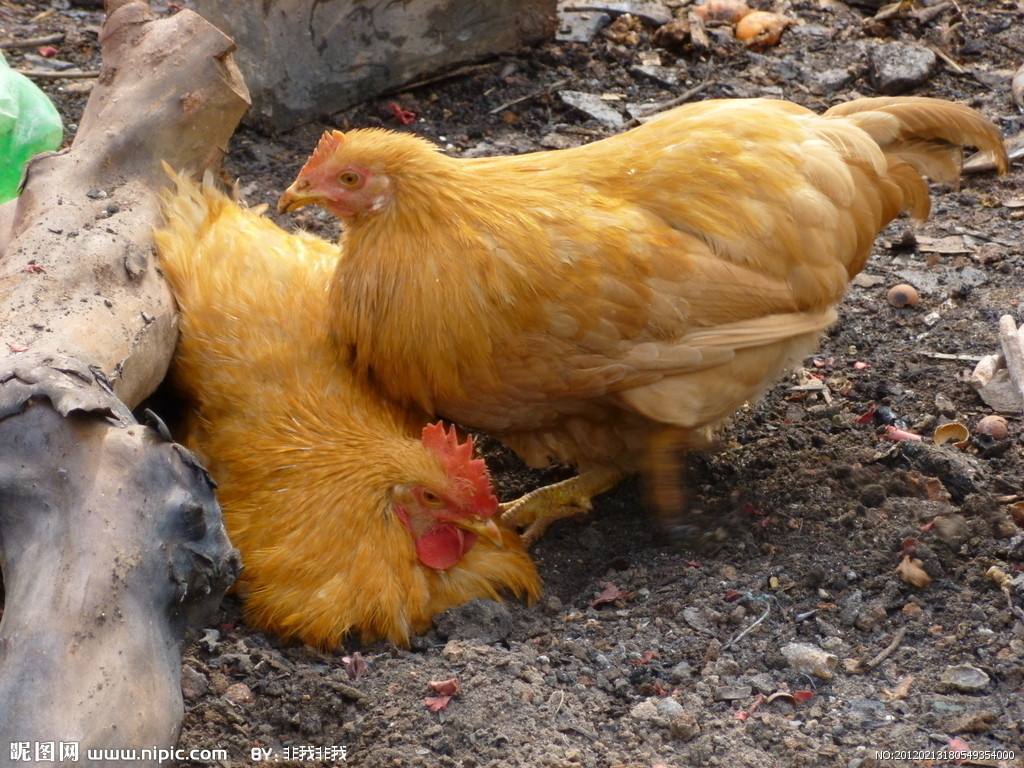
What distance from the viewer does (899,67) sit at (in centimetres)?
652

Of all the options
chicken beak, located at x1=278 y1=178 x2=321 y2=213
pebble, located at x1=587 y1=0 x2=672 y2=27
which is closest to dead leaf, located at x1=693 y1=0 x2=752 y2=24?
pebble, located at x1=587 y1=0 x2=672 y2=27

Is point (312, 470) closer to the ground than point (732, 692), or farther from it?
Answer: farther from it

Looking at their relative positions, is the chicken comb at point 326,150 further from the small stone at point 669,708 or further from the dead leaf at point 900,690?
the dead leaf at point 900,690

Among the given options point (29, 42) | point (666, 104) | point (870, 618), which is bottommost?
point (870, 618)

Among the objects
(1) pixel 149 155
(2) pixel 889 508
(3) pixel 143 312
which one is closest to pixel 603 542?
(2) pixel 889 508

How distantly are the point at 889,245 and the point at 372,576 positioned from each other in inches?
124

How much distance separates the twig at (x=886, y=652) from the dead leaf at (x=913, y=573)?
0.20 meters

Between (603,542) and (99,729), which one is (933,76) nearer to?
(603,542)

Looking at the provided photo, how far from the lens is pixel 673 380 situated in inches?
157

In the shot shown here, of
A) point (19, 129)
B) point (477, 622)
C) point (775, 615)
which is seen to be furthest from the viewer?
point (19, 129)

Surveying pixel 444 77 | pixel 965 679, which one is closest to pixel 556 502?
pixel 965 679

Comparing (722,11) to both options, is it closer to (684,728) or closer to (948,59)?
(948,59)

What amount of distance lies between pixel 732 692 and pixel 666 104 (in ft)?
12.9

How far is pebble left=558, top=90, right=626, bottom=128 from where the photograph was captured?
6445 millimetres
